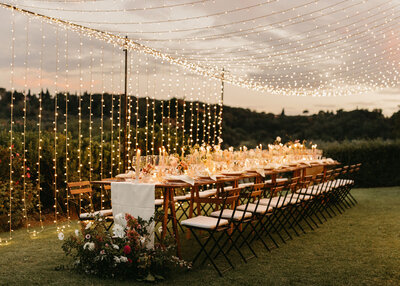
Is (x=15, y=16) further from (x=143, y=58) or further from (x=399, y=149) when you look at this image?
(x=399, y=149)

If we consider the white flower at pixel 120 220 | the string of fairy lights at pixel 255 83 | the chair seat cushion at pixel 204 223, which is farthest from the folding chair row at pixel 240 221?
the string of fairy lights at pixel 255 83

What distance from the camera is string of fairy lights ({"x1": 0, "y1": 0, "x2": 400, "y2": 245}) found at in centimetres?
628

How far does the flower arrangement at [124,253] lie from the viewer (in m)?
4.20

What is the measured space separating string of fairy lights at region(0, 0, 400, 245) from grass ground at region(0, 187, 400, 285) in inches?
42.2

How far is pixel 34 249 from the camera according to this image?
212 inches

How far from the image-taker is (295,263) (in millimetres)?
4848

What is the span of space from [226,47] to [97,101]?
2.52 metres

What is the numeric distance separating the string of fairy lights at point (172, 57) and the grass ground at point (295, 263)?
3.52 ft

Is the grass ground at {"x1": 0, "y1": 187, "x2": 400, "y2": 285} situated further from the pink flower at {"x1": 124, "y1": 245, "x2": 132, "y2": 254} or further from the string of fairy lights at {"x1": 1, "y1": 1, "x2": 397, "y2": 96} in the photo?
the string of fairy lights at {"x1": 1, "y1": 1, "x2": 397, "y2": 96}

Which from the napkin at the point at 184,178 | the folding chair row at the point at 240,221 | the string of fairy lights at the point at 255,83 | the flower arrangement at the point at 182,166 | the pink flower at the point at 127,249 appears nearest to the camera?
the pink flower at the point at 127,249

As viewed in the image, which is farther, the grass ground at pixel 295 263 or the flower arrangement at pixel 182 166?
the flower arrangement at pixel 182 166

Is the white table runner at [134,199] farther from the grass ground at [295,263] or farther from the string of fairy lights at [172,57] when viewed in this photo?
the string of fairy lights at [172,57]

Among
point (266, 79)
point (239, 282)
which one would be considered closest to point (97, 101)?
point (266, 79)

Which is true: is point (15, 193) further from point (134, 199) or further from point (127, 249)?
point (127, 249)
